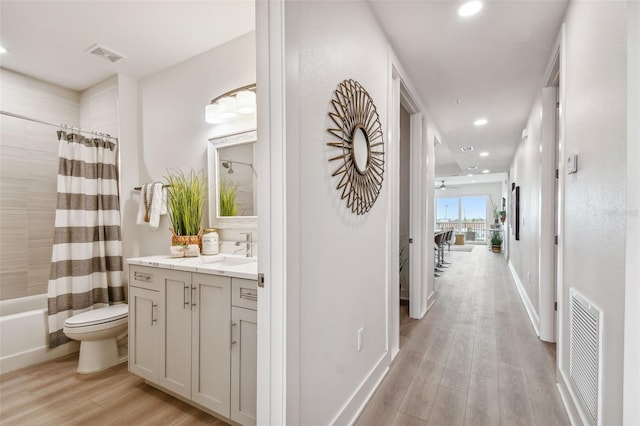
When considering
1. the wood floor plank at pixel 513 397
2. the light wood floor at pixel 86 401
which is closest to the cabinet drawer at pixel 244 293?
the light wood floor at pixel 86 401

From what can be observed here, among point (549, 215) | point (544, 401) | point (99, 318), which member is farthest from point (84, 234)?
point (549, 215)

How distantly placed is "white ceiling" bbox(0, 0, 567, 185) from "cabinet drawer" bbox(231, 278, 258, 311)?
1.88 m

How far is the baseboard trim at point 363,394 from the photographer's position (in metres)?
1.60

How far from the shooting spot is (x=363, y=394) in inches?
71.7

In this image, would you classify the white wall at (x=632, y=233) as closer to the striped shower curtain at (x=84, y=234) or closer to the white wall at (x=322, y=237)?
the white wall at (x=322, y=237)

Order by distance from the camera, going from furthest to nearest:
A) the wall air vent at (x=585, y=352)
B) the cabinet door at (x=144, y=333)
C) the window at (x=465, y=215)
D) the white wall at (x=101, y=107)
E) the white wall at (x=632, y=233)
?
1. the window at (x=465, y=215)
2. the white wall at (x=101, y=107)
3. the cabinet door at (x=144, y=333)
4. the wall air vent at (x=585, y=352)
5. the white wall at (x=632, y=233)

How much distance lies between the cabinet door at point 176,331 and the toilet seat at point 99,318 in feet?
2.38

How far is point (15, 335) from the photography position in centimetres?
238

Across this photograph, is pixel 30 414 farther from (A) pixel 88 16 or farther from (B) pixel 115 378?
(A) pixel 88 16

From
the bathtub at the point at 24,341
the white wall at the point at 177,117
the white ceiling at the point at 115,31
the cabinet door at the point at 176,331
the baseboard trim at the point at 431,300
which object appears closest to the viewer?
Answer: the cabinet door at the point at 176,331

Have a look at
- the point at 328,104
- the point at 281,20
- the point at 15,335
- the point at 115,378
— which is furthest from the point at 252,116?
the point at 15,335

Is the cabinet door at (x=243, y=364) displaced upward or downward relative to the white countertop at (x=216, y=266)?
downward

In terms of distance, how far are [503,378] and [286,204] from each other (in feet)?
7.02

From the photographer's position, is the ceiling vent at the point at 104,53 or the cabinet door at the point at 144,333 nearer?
the cabinet door at the point at 144,333
